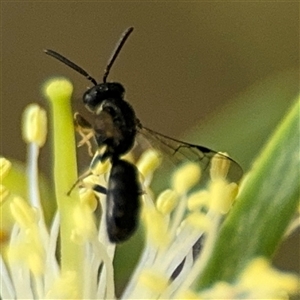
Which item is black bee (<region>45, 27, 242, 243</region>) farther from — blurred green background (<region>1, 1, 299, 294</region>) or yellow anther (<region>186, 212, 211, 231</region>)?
blurred green background (<region>1, 1, 299, 294</region>)

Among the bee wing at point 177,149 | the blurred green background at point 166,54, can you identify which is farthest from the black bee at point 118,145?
the blurred green background at point 166,54

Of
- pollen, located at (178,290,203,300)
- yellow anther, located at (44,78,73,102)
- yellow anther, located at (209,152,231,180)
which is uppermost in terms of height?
yellow anther, located at (44,78,73,102)

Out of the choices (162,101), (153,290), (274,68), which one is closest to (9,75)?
(162,101)

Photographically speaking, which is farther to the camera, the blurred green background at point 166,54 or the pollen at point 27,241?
the blurred green background at point 166,54

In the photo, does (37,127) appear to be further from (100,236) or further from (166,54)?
(166,54)

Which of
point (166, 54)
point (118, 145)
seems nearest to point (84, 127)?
point (118, 145)

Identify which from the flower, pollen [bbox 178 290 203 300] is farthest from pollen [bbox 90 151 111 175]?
pollen [bbox 178 290 203 300]

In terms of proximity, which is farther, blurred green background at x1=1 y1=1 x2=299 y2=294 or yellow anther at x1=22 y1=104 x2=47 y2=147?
blurred green background at x1=1 y1=1 x2=299 y2=294

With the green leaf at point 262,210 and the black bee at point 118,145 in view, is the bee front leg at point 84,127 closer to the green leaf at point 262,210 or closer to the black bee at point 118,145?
the black bee at point 118,145
